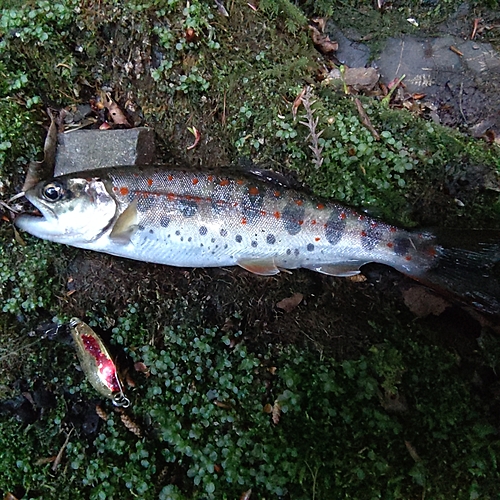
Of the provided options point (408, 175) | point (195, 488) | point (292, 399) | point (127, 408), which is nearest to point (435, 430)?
point (292, 399)

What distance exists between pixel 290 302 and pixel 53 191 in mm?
2021

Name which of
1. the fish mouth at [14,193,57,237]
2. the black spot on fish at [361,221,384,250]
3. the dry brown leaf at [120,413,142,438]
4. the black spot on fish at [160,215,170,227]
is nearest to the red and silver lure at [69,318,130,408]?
the dry brown leaf at [120,413,142,438]

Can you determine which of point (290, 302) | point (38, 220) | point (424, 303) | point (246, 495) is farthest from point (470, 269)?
point (38, 220)

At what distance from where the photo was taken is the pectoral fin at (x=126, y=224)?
3.58m

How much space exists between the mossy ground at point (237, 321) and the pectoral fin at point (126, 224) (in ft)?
1.16

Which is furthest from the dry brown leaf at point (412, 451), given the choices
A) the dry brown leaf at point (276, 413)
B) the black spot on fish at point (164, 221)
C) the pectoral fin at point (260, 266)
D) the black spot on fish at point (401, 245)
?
the black spot on fish at point (164, 221)

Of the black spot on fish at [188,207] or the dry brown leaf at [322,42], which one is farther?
the dry brown leaf at [322,42]

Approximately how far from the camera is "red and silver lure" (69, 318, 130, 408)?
11.5 ft

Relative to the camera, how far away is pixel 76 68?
3998mm

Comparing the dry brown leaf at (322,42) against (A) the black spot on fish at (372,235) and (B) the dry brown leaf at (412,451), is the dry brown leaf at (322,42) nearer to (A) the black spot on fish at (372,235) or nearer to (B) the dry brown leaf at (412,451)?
(A) the black spot on fish at (372,235)

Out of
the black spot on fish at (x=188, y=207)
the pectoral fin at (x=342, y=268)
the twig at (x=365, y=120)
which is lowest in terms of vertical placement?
the pectoral fin at (x=342, y=268)

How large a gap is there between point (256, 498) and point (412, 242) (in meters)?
2.18

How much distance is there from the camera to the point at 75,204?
360 cm

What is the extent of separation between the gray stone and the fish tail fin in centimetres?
250
